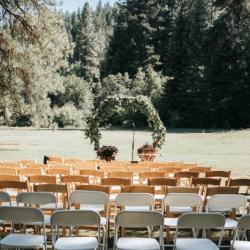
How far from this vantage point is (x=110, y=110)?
17.9 meters

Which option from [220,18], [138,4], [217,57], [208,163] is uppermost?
[138,4]

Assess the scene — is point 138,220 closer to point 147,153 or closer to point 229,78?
point 147,153

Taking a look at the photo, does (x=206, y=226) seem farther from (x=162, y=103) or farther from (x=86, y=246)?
(x=162, y=103)

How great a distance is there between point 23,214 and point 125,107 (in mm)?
13360

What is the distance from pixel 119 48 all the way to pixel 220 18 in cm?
2523

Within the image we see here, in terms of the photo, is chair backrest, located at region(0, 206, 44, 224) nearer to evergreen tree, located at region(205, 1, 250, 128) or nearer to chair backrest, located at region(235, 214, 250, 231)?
chair backrest, located at region(235, 214, 250, 231)

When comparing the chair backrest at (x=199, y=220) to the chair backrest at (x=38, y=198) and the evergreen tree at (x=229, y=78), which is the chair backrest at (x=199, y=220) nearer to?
the chair backrest at (x=38, y=198)

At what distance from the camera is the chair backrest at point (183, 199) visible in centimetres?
552

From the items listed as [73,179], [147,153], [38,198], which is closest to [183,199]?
[38,198]

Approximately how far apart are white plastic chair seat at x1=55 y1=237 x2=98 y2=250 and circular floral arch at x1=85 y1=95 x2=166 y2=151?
41.4 ft

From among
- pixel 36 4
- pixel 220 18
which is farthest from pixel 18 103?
pixel 220 18

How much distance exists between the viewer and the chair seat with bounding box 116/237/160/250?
4.71 metres

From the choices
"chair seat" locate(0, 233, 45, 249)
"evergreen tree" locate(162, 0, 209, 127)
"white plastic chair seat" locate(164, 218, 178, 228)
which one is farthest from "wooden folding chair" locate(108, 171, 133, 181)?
"evergreen tree" locate(162, 0, 209, 127)

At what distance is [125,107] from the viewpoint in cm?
1792
